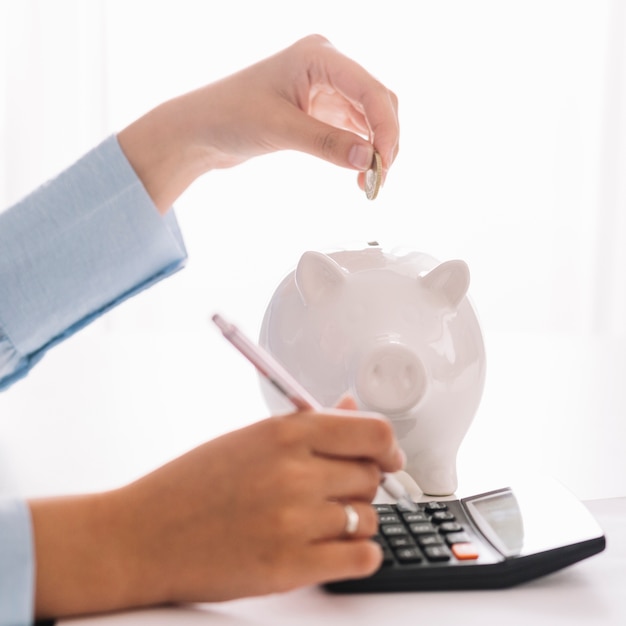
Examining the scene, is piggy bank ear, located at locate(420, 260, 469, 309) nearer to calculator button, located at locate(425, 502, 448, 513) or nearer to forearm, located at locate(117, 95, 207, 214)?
calculator button, located at locate(425, 502, 448, 513)

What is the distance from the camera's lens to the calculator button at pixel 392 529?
0.50 m

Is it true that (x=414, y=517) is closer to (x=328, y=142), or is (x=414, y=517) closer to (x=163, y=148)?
(x=328, y=142)

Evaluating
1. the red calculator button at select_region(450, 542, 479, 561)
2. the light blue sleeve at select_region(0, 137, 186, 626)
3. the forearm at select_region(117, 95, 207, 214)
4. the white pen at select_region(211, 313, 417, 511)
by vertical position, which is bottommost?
the red calculator button at select_region(450, 542, 479, 561)

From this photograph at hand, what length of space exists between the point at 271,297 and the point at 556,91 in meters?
2.29

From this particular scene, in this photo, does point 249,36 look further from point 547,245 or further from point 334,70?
point 334,70

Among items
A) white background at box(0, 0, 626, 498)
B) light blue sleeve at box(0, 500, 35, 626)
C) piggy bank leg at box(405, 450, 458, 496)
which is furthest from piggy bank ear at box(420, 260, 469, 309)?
white background at box(0, 0, 626, 498)

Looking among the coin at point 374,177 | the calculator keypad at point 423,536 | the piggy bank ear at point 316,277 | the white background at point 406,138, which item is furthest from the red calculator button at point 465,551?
the white background at point 406,138

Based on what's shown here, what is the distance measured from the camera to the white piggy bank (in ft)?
2.00

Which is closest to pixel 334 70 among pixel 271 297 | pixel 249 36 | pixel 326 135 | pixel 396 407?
pixel 326 135

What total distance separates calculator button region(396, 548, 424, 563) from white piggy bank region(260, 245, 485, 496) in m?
0.14

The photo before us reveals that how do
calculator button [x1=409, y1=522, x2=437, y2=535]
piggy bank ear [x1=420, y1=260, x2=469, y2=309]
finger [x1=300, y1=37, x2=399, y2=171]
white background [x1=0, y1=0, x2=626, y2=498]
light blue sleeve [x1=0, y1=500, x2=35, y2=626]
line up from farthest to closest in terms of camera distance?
white background [x1=0, y1=0, x2=626, y2=498] → finger [x1=300, y1=37, x2=399, y2=171] → piggy bank ear [x1=420, y1=260, x2=469, y2=309] → calculator button [x1=409, y1=522, x2=437, y2=535] → light blue sleeve [x1=0, y1=500, x2=35, y2=626]

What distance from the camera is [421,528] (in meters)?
0.52

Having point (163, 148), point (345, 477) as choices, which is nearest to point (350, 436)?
point (345, 477)

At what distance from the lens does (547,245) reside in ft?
9.29
